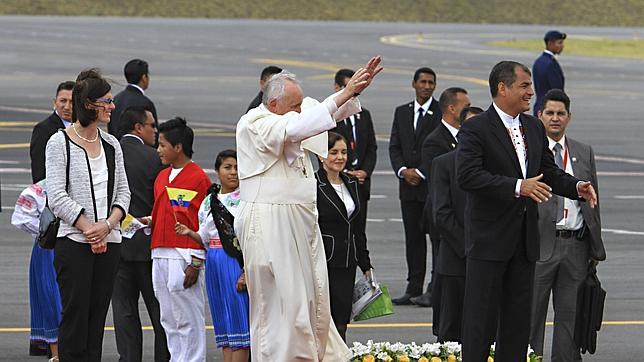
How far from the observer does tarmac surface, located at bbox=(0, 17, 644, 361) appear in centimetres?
1251

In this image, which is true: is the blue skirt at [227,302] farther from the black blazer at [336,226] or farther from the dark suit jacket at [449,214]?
the dark suit jacket at [449,214]

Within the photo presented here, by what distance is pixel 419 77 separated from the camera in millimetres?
13820

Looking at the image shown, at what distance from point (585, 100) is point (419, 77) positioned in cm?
2416

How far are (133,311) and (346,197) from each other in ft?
5.97

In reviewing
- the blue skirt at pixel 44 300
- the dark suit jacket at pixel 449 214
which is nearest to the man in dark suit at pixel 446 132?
the dark suit jacket at pixel 449 214

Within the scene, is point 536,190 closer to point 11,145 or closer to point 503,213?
point 503,213

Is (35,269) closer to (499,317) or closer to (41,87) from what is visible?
(499,317)

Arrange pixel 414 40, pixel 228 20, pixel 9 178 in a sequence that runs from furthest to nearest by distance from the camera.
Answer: pixel 228 20, pixel 414 40, pixel 9 178

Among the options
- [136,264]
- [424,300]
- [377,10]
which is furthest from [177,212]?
[377,10]

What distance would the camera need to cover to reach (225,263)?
9.27 metres

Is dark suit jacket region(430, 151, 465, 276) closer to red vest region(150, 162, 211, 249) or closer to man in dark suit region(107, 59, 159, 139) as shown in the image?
red vest region(150, 162, 211, 249)

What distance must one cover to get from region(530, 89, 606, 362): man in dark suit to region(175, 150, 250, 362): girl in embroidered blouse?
2.20m

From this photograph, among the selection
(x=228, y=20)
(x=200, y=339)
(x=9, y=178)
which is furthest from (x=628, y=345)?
(x=228, y=20)

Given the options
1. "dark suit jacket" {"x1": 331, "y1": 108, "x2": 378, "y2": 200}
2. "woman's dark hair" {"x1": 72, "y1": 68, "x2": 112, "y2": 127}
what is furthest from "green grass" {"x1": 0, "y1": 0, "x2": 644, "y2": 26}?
"woman's dark hair" {"x1": 72, "y1": 68, "x2": 112, "y2": 127}
